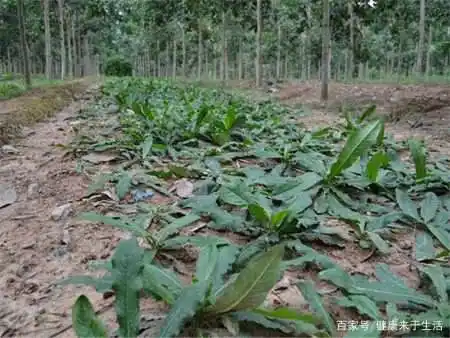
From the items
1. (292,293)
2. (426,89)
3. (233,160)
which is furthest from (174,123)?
(426,89)

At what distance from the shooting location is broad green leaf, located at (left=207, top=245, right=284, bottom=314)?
1.45m

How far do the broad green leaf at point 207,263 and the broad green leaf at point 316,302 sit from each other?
345mm

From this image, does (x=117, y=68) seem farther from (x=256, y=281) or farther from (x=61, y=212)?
(x=256, y=281)

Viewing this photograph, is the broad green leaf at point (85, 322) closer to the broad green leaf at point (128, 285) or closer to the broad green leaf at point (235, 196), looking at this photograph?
the broad green leaf at point (128, 285)

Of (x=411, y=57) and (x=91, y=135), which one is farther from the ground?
(x=411, y=57)

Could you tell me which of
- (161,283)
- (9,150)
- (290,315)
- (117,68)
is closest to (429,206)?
(290,315)

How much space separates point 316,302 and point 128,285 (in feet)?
2.21

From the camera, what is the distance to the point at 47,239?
2248 millimetres

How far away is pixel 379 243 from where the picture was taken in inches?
85.7

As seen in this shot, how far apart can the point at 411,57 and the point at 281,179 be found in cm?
4377

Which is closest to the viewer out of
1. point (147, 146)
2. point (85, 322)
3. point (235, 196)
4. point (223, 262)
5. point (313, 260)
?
point (85, 322)

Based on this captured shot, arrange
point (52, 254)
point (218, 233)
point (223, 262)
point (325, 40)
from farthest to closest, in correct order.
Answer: point (325, 40) < point (218, 233) < point (52, 254) < point (223, 262)

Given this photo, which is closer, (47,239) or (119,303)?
(119,303)

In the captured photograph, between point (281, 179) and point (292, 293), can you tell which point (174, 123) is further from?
point (292, 293)
